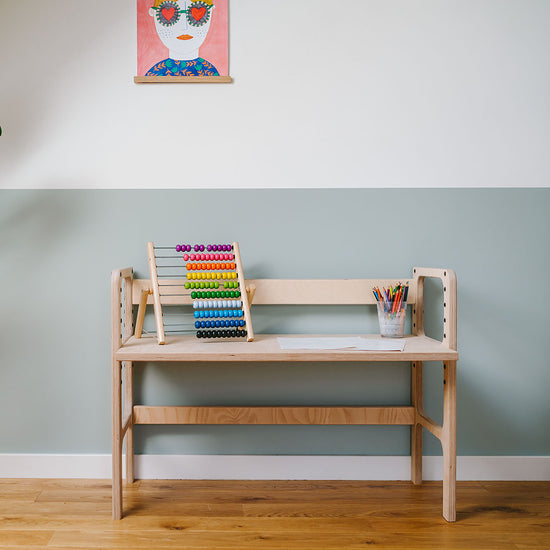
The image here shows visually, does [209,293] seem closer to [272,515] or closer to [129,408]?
[129,408]

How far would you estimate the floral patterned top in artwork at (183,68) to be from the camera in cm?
201

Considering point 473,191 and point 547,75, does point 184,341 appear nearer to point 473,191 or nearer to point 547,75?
point 473,191

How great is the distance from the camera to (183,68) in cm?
201

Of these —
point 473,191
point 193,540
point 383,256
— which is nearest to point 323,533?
point 193,540

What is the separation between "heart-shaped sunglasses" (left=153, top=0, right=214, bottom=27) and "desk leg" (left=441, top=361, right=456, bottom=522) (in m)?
1.62

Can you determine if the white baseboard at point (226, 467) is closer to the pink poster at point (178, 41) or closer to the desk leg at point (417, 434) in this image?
the desk leg at point (417, 434)

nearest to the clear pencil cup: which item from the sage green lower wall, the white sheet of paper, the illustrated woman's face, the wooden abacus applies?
the white sheet of paper

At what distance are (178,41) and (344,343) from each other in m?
1.37

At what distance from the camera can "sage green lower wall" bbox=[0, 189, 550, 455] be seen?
2037mm

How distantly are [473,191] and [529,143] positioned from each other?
300 millimetres

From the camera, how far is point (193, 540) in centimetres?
155

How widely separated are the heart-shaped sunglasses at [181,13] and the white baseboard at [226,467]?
1.76 m

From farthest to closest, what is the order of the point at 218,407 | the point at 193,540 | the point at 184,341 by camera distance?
the point at 218,407
the point at 184,341
the point at 193,540

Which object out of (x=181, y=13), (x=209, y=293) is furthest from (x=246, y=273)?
(x=181, y=13)
